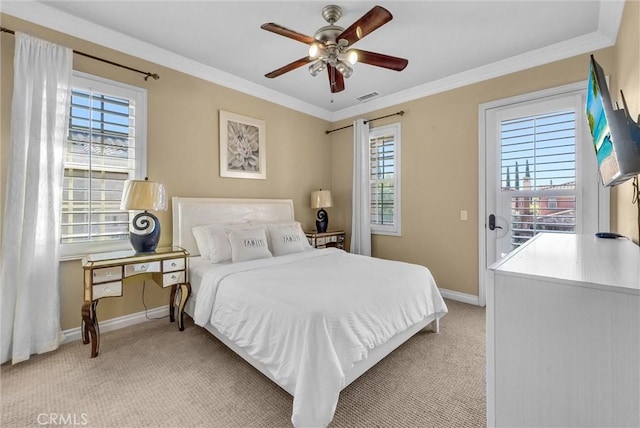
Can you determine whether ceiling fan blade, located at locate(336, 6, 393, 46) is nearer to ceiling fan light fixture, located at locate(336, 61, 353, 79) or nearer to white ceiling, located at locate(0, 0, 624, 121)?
ceiling fan light fixture, located at locate(336, 61, 353, 79)

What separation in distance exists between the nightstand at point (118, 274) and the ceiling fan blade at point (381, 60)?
2.37 meters

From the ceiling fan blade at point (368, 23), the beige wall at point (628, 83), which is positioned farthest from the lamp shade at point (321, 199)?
the beige wall at point (628, 83)

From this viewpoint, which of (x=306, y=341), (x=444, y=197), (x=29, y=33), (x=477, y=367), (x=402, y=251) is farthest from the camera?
(x=402, y=251)

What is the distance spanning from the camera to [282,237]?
3322 mm

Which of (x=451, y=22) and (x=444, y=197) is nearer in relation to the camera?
(x=451, y=22)

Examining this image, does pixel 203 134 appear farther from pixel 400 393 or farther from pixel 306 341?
pixel 400 393

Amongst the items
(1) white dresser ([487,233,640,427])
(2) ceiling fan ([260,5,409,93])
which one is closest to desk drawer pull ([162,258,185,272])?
(2) ceiling fan ([260,5,409,93])

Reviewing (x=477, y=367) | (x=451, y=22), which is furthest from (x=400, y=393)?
(x=451, y=22)

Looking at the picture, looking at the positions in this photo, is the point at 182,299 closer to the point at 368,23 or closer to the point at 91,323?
the point at 91,323

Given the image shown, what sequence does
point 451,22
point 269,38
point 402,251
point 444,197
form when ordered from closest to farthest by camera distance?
1. point 451,22
2. point 269,38
3. point 444,197
4. point 402,251

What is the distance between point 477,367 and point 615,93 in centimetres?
270

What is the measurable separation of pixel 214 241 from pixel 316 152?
A: 2.55m

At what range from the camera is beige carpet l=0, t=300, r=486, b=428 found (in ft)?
5.32

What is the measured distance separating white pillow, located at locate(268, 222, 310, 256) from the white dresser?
2.54 metres
